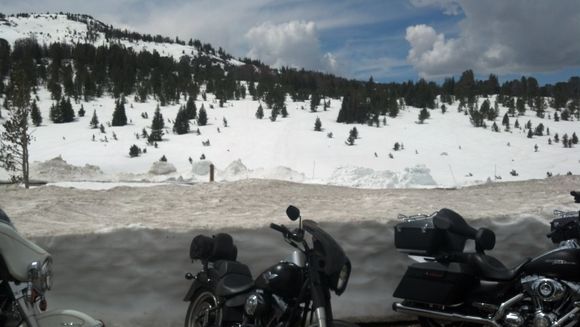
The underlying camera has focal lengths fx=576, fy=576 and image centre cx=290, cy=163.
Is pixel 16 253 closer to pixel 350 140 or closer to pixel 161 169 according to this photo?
pixel 161 169

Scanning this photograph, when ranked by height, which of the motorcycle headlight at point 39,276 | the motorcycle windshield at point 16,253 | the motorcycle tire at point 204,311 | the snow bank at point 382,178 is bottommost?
the snow bank at point 382,178

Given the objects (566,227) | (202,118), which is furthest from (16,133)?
(566,227)

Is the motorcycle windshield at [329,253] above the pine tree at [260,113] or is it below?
below

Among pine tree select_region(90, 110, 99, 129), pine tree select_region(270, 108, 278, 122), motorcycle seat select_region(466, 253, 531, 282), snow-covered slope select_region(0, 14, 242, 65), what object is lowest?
motorcycle seat select_region(466, 253, 531, 282)

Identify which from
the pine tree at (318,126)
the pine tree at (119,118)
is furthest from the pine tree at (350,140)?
the pine tree at (119,118)

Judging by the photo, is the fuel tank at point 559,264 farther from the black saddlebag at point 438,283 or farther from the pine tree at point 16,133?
the pine tree at point 16,133

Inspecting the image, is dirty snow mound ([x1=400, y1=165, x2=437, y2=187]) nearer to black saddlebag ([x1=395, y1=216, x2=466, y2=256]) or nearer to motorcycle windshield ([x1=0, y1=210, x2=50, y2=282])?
black saddlebag ([x1=395, y1=216, x2=466, y2=256])

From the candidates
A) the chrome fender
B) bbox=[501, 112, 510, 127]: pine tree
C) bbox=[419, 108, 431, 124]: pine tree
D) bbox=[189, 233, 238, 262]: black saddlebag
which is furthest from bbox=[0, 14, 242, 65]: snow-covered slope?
the chrome fender

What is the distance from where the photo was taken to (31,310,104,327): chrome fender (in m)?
3.24

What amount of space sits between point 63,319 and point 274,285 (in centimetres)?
151

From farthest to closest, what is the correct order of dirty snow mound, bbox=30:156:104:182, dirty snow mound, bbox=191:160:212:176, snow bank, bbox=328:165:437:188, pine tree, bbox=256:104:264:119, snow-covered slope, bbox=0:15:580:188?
pine tree, bbox=256:104:264:119
dirty snow mound, bbox=191:160:212:176
snow-covered slope, bbox=0:15:580:188
dirty snow mound, bbox=30:156:104:182
snow bank, bbox=328:165:437:188

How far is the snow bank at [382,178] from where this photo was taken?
20.0 meters

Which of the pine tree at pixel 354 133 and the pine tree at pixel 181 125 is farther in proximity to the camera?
the pine tree at pixel 181 125

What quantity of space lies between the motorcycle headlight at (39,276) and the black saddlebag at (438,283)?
3062 millimetres
